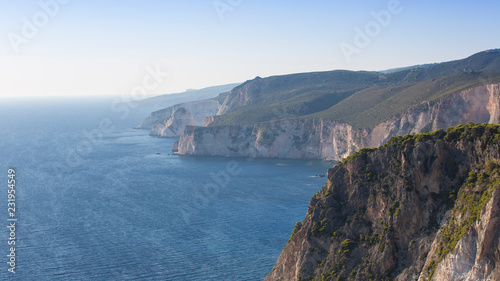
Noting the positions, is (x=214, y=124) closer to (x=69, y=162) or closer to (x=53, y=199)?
(x=69, y=162)

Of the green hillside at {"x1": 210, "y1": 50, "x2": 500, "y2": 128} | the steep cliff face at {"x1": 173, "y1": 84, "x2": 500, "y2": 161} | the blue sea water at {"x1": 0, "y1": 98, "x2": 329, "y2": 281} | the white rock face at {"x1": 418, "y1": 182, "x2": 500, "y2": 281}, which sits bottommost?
the blue sea water at {"x1": 0, "y1": 98, "x2": 329, "y2": 281}

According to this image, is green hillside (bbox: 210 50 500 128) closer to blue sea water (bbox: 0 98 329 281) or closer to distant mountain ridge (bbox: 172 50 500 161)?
distant mountain ridge (bbox: 172 50 500 161)

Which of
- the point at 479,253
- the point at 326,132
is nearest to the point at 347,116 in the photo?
the point at 326,132

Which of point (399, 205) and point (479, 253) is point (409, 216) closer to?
point (399, 205)

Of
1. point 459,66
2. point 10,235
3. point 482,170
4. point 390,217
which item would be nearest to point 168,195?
point 10,235

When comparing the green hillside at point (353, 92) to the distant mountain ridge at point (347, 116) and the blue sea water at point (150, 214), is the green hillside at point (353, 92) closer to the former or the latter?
the distant mountain ridge at point (347, 116)

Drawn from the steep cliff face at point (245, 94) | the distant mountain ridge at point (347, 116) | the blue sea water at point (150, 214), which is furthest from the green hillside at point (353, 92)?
the blue sea water at point (150, 214)

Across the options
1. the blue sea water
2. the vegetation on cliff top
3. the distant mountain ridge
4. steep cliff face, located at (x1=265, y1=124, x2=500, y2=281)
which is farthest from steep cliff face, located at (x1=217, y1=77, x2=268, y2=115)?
the vegetation on cliff top
